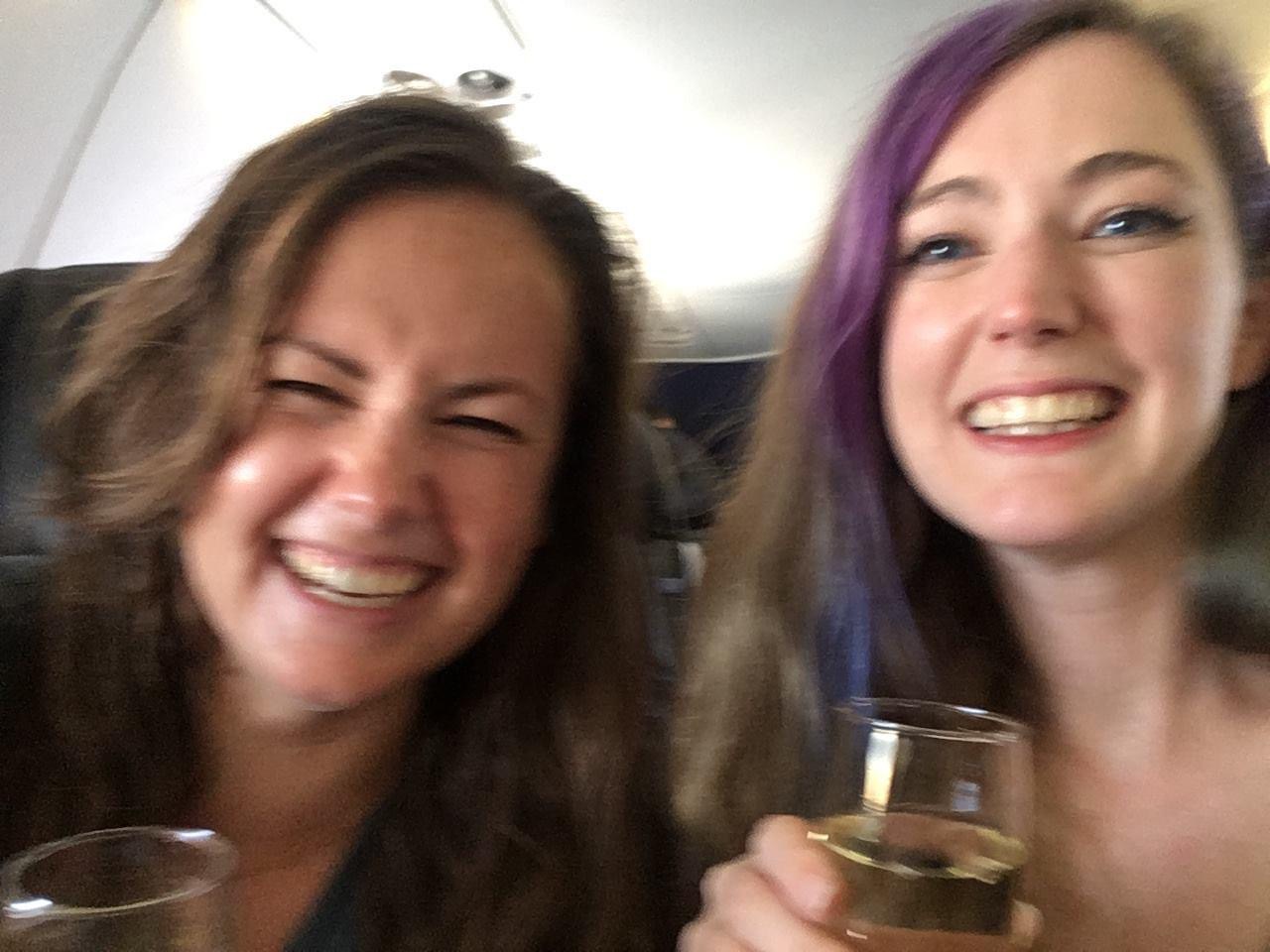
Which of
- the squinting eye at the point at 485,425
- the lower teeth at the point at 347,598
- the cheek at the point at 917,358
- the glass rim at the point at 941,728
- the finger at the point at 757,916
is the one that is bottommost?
the finger at the point at 757,916

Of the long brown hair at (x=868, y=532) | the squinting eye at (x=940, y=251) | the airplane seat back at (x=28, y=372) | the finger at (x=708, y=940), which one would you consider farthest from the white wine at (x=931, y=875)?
the airplane seat back at (x=28, y=372)

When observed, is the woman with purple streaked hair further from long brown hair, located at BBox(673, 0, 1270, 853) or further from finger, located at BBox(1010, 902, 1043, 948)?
finger, located at BBox(1010, 902, 1043, 948)

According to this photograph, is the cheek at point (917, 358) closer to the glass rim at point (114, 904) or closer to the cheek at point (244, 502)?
the cheek at point (244, 502)

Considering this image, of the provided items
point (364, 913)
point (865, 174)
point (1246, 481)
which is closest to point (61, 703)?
point (364, 913)

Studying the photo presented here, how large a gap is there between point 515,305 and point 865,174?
1.17 feet

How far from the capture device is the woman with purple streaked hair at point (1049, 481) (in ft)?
2.71

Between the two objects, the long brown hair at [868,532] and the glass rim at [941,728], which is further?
the long brown hair at [868,532]

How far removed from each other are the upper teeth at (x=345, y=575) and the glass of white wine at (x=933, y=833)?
1.38 ft

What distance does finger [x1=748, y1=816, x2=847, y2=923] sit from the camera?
1.90ft

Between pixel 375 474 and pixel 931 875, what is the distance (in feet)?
1.61

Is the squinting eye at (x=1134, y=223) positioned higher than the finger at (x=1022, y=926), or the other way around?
the squinting eye at (x=1134, y=223)

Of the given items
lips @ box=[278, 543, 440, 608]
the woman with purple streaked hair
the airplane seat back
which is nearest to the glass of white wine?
the woman with purple streaked hair

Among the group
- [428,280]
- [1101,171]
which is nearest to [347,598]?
[428,280]

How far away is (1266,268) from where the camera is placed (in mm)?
958
